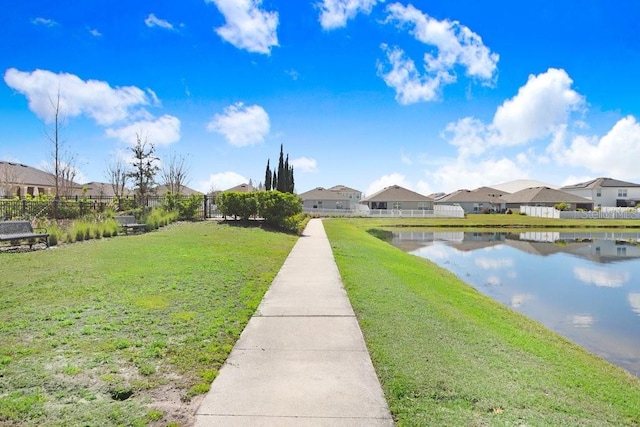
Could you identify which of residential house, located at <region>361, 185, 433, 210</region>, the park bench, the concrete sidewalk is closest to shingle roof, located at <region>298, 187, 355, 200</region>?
residential house, located at <region>361, 185, 433, 210</region>

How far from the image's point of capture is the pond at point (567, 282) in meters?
9.72

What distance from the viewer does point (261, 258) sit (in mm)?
13555

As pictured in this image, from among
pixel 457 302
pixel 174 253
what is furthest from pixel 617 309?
pixel 174 253

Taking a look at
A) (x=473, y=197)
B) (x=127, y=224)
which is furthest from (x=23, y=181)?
(x=473, y=197)

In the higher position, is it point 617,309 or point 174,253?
point 174,253

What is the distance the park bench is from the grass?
670cm

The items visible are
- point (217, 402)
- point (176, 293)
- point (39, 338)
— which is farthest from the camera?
point (176, 293)

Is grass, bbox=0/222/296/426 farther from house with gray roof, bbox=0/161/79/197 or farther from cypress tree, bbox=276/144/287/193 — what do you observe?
house with gray roof, bbox=0/161/79/197

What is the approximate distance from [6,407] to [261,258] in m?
9.81

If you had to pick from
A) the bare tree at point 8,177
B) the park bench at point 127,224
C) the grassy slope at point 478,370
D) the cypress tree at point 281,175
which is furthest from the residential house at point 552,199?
the bare tree at point 8,177

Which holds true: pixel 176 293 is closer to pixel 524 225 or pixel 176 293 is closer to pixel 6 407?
pixel 6 407

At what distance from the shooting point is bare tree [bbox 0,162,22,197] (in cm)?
4009

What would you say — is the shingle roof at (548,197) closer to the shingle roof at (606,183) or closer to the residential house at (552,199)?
the residential house at (552,199)

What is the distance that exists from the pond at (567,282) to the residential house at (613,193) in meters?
52.6
